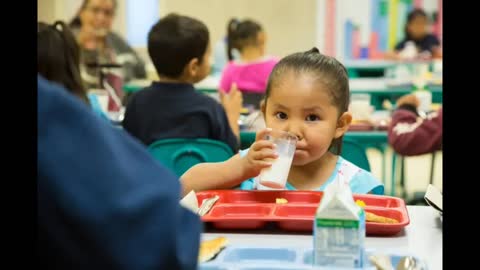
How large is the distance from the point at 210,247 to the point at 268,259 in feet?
0.34

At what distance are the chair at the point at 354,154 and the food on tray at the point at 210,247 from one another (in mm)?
1179

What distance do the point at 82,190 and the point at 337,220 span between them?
570mm

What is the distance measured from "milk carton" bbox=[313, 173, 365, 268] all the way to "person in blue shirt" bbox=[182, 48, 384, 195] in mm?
553

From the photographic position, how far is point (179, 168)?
249 centimetres

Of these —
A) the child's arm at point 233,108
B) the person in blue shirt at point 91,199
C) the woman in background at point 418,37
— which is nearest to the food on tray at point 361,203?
the person in blue shirt at point 91,199

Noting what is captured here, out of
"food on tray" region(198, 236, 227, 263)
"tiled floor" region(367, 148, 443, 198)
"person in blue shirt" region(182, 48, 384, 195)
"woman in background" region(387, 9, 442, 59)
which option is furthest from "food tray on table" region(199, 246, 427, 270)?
"woman in background" region(387, 9, 442, 59)

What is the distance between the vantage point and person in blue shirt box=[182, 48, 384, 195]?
1.75 m

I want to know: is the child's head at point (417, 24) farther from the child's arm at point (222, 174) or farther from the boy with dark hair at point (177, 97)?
the child's arm at point (222, 174)

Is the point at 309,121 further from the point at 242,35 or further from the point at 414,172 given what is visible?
the point at 414,172

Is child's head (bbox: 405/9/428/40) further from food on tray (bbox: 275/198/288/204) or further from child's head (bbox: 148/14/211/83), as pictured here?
food on tray (bbox: 275/198/288/204)

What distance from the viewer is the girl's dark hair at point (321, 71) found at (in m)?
1.83

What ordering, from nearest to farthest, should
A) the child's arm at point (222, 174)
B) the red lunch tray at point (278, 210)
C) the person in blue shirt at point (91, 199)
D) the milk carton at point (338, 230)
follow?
the person in blue shirt at point (91, 199), the milk carton at point (338, 230), the red lunch tray at point (278, 210), the child's arm at point (222, 174)

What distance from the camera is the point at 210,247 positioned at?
1227mm
